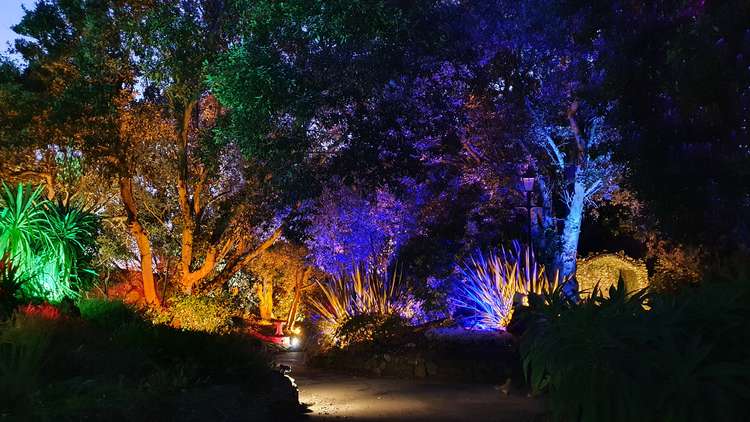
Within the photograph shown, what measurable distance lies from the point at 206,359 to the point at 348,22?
7171 mm

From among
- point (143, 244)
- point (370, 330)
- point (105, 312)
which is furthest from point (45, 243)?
point (370, 330)

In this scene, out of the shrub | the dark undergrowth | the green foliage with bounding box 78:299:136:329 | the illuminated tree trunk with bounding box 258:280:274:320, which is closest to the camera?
the dark undergrowth

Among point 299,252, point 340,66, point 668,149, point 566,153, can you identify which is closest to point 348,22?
point 340,66

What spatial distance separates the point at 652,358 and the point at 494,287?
1480 cm

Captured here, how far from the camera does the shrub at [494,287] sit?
64.0ft

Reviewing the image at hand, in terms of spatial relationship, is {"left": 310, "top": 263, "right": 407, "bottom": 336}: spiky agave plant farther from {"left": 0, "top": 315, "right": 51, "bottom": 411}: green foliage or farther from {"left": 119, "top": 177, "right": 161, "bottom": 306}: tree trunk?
{"left": 0, "top": 315, "right": 51, "bottom": 411}: green foliage

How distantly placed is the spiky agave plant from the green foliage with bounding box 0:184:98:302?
788cm

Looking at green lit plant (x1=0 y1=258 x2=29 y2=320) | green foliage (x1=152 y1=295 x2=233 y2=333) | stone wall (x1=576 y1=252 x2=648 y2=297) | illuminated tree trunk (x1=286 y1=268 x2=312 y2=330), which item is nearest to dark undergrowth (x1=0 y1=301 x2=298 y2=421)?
green lit plant (x1=0 y1=258 x2=29 y2=320)

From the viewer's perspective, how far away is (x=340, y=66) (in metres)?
14.1

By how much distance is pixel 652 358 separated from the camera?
5102mm

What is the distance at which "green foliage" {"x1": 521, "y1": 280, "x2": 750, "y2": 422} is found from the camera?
4.77m

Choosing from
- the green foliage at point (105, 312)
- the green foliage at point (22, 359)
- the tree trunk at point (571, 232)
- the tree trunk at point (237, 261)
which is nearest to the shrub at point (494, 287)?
the tree trunk at point (571, 232)

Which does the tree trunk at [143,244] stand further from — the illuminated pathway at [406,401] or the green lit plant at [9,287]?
the green lit plant at [9,287]

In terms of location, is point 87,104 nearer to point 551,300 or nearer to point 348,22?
point 348,22
